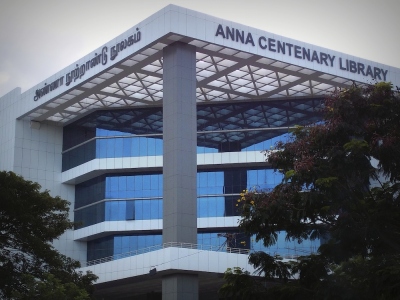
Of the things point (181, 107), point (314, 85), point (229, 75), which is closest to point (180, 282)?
point (181, 107)

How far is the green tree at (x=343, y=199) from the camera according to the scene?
2739 cm

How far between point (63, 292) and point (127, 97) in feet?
83.1

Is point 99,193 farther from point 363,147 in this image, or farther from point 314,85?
point 363,147

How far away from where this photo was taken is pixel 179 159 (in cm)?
4681

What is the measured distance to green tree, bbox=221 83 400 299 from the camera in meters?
27.4

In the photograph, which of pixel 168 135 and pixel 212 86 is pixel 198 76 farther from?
pixel 168 135

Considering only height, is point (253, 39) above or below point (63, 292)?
above

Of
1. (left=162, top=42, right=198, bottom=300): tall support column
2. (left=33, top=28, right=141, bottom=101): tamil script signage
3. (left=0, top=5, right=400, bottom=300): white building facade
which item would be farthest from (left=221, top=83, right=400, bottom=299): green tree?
(left=33, top=28, right=141, bottom=101): tamil script signage

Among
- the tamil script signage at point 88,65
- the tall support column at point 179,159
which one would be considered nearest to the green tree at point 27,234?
the tall support column at point 179,159

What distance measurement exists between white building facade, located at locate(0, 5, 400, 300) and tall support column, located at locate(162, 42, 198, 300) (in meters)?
0.07

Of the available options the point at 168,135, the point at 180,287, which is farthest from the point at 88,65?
the point at 180,287

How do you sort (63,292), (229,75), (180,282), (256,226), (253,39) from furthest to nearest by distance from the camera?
(229,75), (253,39), (180,282), (63,292), (256,226)

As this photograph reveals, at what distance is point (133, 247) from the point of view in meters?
59.2

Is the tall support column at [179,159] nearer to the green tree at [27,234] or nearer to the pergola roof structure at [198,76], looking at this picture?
the pergola roof structure at [198,76]
